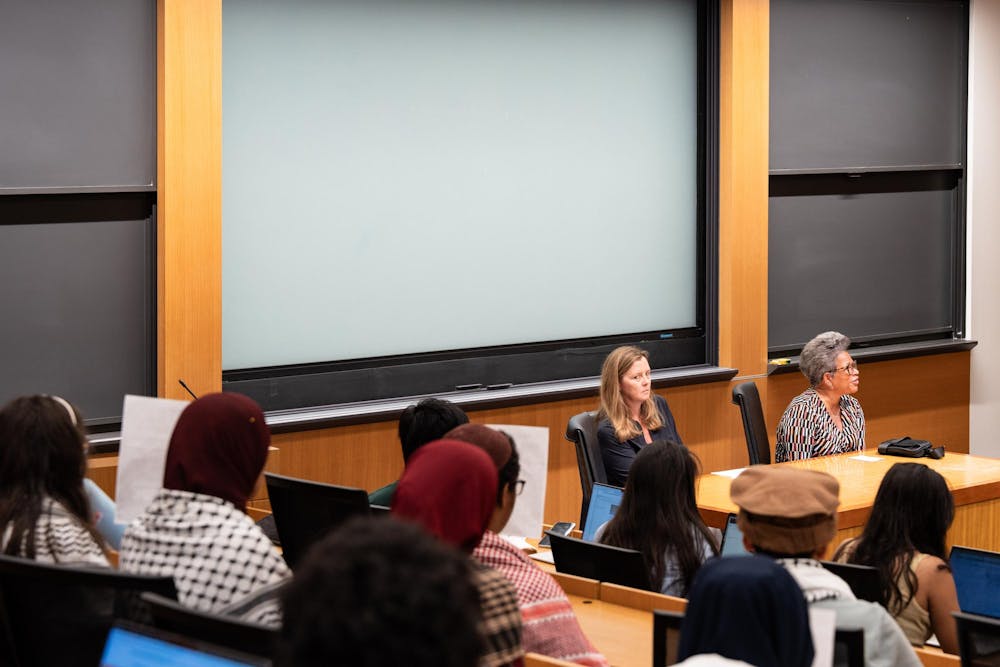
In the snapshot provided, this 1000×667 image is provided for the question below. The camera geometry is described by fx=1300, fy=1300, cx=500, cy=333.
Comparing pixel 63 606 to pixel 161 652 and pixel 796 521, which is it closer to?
pixel 161 652

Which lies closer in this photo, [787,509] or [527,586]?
[787,509]

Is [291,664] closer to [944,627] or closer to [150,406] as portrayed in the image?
[150,406]

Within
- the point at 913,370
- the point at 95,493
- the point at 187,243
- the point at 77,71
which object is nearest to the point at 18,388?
the point at 187,243

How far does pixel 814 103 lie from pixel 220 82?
378 centimetres

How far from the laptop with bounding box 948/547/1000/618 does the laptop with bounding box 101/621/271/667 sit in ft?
8.34

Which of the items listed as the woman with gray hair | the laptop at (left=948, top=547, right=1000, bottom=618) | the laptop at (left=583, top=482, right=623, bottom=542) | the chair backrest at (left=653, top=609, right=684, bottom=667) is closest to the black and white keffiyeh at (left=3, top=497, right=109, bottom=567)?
the chair backrest at (left=653, top=609, right=684, bottom=667)

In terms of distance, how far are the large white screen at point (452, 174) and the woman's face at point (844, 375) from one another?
139cm

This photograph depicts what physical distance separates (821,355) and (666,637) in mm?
4172

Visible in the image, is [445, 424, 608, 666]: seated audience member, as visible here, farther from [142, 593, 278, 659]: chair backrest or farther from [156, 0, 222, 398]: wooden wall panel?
[156, 0, 222, 398]: wooden wall panel

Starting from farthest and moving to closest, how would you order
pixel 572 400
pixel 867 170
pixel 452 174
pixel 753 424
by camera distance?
pixel 867 170 → pixel 572 400 → pixel 452 174 → pixel 753 424

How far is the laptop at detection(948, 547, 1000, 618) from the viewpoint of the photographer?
12.0ft

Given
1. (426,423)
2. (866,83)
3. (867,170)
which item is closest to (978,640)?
(426,423)

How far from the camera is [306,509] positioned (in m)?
3.23

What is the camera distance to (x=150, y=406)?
307 centimetres
